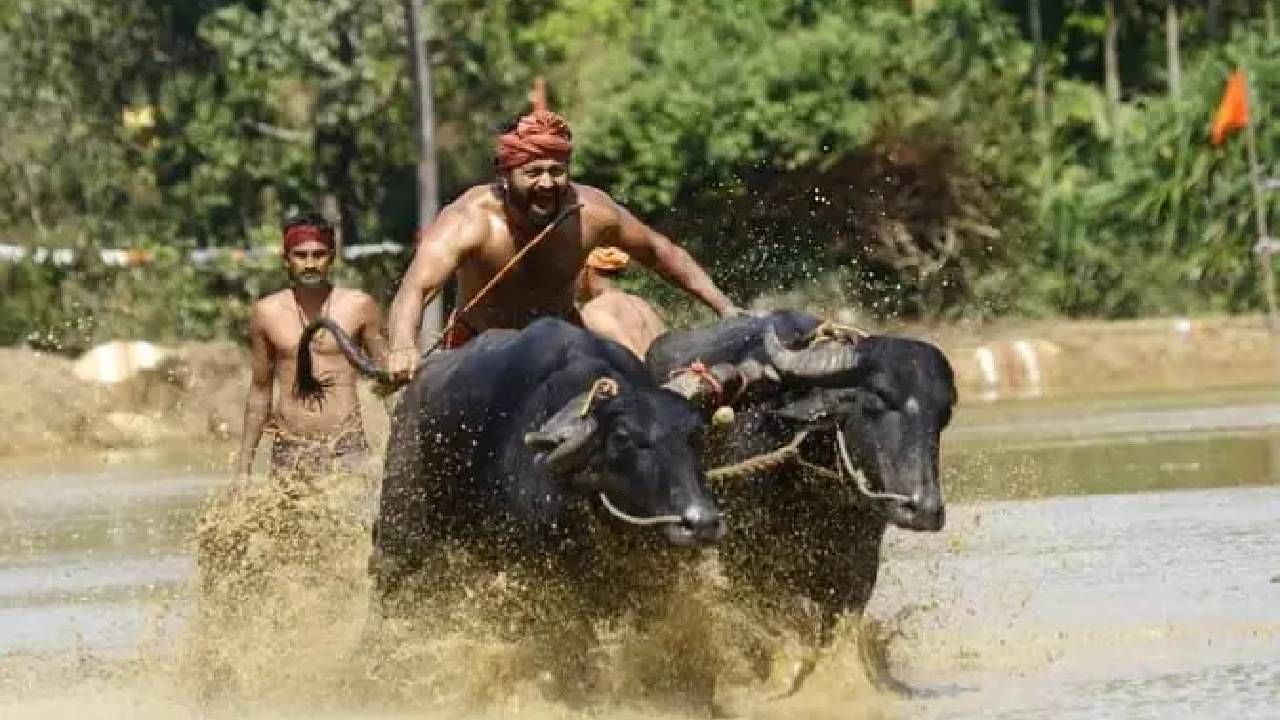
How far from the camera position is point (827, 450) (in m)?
10.1

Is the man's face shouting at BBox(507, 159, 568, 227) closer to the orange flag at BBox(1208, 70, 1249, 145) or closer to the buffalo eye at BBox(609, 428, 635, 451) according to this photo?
the buffalo eye at BBox(609, 428, 635, 451)

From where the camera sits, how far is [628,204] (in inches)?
1174

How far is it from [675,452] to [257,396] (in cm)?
343

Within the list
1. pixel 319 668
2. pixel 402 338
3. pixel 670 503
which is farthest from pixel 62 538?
pixel 670 503

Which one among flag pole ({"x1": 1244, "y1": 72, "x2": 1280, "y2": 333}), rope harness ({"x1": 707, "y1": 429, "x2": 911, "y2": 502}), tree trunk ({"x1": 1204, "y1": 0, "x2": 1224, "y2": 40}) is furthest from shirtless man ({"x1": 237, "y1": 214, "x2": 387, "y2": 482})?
tree trunk ({"x1": 1204, "y1": 0, "x2": 1224, "y2": 40})

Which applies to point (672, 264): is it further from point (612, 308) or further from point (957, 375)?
point (957, 375)

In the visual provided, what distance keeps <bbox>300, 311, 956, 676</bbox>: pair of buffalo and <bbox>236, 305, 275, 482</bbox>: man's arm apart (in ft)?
5.19

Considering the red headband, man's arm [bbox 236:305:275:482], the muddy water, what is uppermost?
the red headband

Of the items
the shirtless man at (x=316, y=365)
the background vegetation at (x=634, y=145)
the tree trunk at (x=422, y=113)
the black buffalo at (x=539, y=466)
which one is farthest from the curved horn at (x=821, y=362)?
the tree trunk at (x=422, y=113)

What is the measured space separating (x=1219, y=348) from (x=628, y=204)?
5.39 meters

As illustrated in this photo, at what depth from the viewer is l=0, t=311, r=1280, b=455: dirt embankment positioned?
24.6 m

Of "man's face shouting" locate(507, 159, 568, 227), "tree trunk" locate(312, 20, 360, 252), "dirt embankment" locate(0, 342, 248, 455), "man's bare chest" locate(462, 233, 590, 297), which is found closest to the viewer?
"man's face shouting" locate(507, 159, 568, 227)

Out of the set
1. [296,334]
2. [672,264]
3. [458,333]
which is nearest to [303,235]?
[296,334]

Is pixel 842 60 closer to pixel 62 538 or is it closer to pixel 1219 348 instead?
pixel 1219 348
